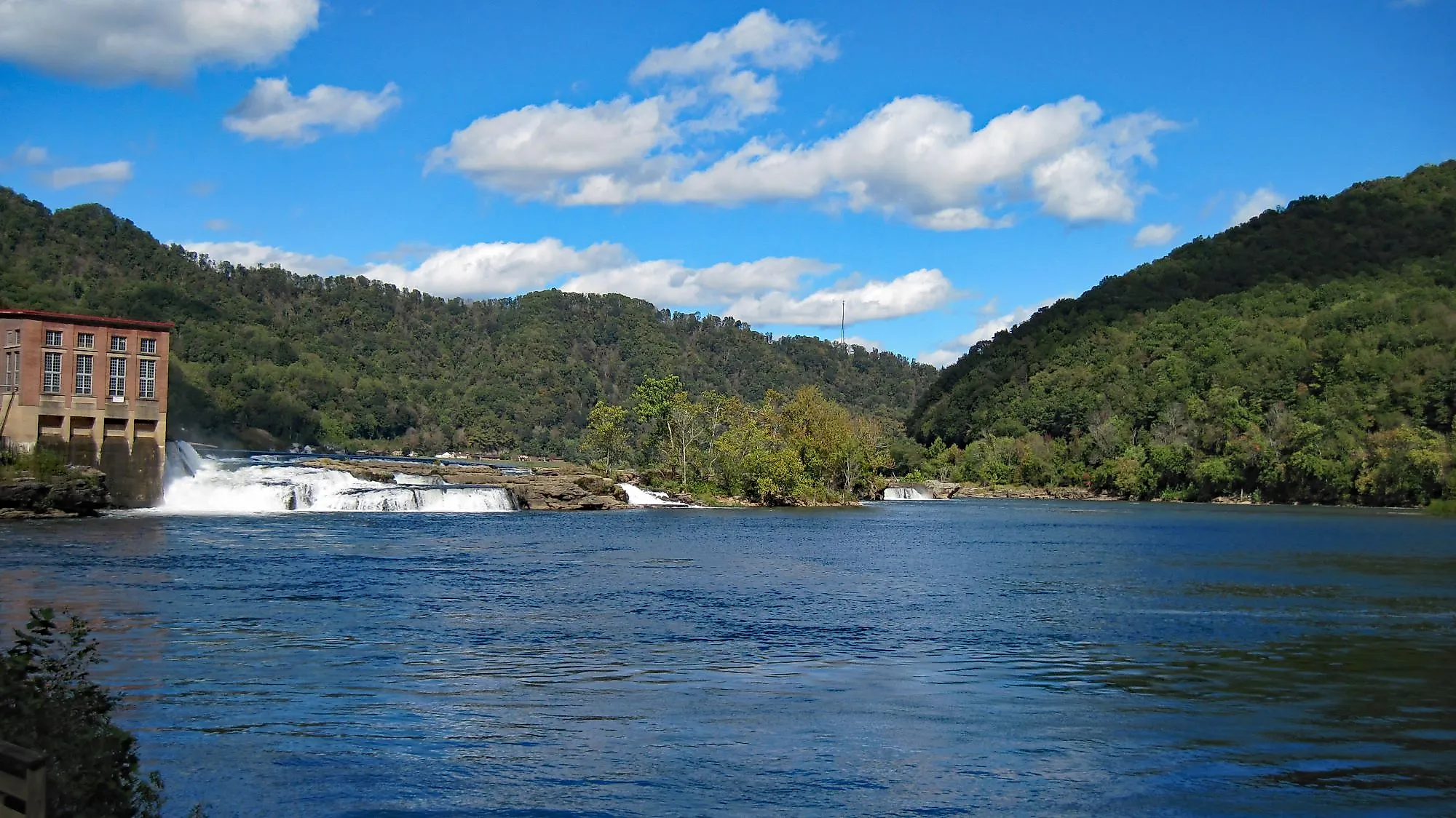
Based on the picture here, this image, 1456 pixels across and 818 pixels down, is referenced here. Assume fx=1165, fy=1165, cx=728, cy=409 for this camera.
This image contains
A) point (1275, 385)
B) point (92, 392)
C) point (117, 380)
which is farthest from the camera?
point (1275, 385)

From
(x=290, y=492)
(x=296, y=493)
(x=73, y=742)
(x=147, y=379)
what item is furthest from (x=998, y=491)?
(x=73, y=742)

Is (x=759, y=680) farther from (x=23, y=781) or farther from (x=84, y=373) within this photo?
(x=84, y=373)

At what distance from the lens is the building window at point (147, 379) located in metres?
74.7

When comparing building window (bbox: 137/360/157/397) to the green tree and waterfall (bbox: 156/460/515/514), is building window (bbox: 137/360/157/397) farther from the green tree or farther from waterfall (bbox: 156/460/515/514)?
the green tree

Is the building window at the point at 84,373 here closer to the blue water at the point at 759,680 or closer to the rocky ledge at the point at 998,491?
the blue water at the point at 759,680

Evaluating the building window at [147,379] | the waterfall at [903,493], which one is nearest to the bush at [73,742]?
the building window at [147,379]

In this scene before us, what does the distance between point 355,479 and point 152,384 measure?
571 inches

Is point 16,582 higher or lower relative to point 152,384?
lower

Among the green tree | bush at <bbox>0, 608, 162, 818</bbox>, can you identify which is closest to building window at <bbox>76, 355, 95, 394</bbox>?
the green tree

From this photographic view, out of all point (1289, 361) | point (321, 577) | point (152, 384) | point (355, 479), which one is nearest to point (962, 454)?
point (1289, 361)

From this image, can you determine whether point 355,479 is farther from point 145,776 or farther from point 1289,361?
point 1289,361

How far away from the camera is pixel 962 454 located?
179625 millimetres

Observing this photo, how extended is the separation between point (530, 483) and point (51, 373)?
3322 centimetres

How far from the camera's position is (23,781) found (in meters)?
6.82
